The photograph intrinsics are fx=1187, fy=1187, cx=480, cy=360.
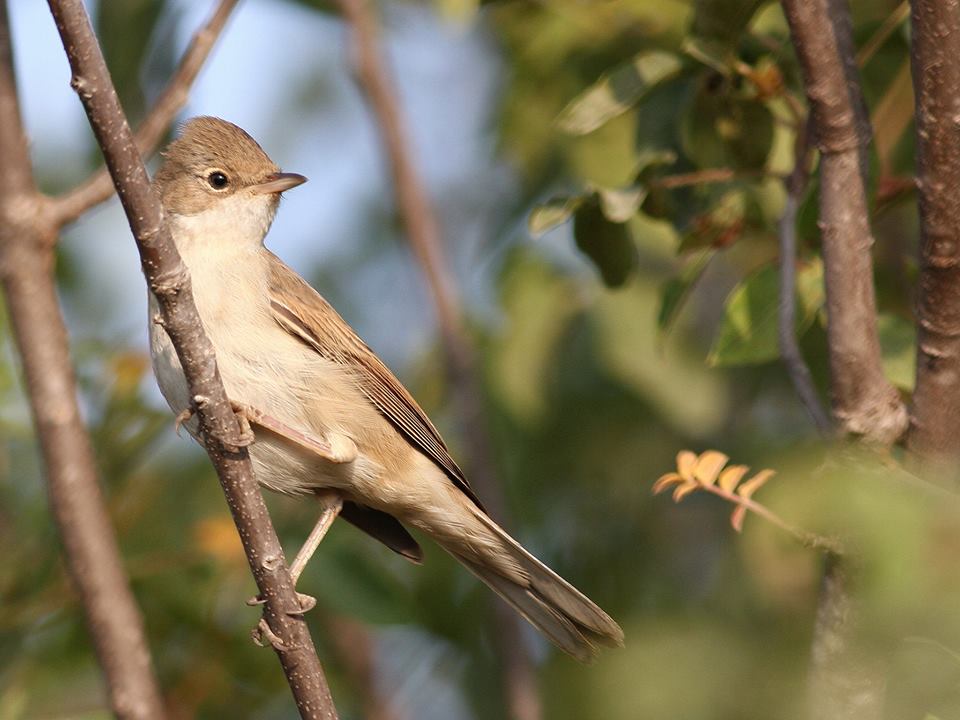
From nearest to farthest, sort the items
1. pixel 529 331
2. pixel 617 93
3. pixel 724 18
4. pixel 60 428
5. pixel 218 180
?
pixel 724 18, pixel 617 93, pixel 60 428, pixel 218 180, pixel 529 331

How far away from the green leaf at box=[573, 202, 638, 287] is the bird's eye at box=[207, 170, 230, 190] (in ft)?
4.52

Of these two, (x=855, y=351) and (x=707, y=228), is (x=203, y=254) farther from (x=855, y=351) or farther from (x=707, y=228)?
(x=855, y=351)

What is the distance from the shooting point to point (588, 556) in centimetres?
435

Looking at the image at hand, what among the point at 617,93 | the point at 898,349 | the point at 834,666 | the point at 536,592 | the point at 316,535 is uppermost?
the point at 617,93

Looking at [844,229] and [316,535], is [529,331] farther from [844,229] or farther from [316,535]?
[844,229]

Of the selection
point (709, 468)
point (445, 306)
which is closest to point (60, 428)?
point (445, 306)

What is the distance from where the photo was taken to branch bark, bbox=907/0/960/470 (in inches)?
86.5

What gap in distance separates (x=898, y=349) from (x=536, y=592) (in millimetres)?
1286

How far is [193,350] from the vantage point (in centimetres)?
235

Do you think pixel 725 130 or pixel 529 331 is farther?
pixel 529 331

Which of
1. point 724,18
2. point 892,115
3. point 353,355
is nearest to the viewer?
point 724,18

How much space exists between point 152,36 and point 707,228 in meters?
1.81

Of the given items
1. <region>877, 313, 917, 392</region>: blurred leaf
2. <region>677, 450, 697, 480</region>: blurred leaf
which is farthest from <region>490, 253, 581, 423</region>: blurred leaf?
<region>677, 450, 697, 480</region>: blurred leaf

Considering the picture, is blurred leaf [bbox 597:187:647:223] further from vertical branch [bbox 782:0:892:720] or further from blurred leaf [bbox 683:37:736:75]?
vertical branch [bbox 782:0:892:720]
